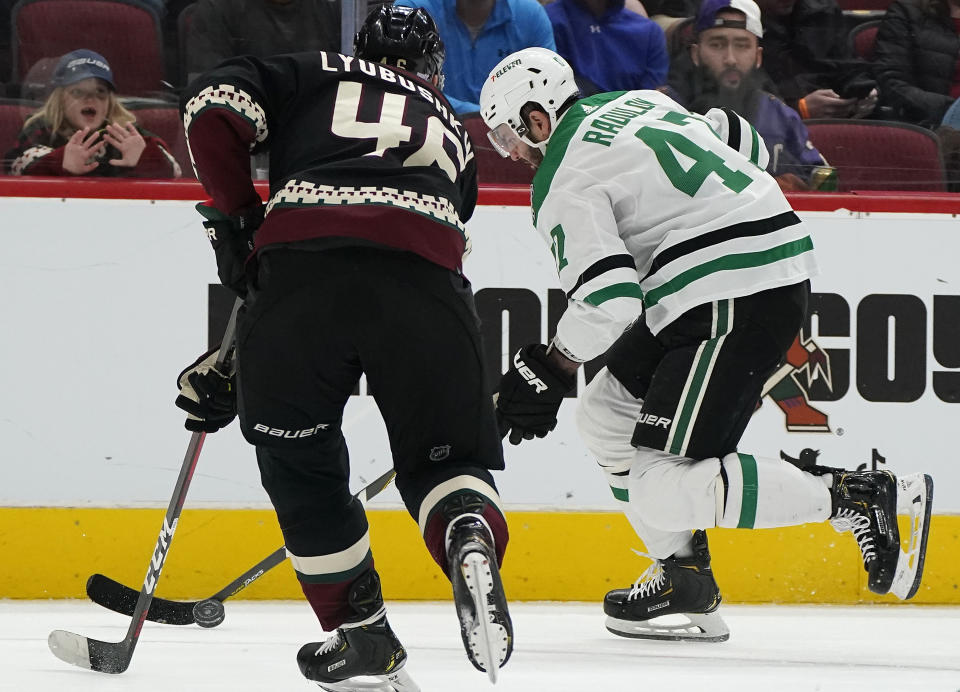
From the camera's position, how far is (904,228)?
3.51 metres

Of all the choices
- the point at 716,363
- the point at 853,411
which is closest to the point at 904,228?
the point at 853,411

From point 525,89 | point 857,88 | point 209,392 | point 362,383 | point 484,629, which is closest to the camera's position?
point 484,629

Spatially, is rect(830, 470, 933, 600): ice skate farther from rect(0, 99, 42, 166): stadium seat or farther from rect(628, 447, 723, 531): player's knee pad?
rect(0, 99, 42, 166): stadium seat

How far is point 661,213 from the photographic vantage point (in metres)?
2.59

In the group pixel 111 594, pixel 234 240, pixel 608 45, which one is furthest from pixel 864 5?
pixel 111 594

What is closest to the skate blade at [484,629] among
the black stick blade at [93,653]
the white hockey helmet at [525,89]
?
the black stick blade at [93,653]

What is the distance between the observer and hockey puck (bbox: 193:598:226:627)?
296 cm

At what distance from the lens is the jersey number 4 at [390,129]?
7.04 feet

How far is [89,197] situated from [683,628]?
1.92m

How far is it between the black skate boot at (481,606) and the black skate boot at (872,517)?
988 millimetres

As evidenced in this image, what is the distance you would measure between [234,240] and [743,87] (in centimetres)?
198

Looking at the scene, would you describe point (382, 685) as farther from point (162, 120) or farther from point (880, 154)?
point (880, 154)

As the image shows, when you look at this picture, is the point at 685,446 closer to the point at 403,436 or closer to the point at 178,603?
the point at 403,436

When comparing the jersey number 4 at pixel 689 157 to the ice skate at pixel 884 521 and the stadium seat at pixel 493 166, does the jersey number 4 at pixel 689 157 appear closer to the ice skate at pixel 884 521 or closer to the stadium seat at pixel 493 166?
the ice skate at pixel 884 521
